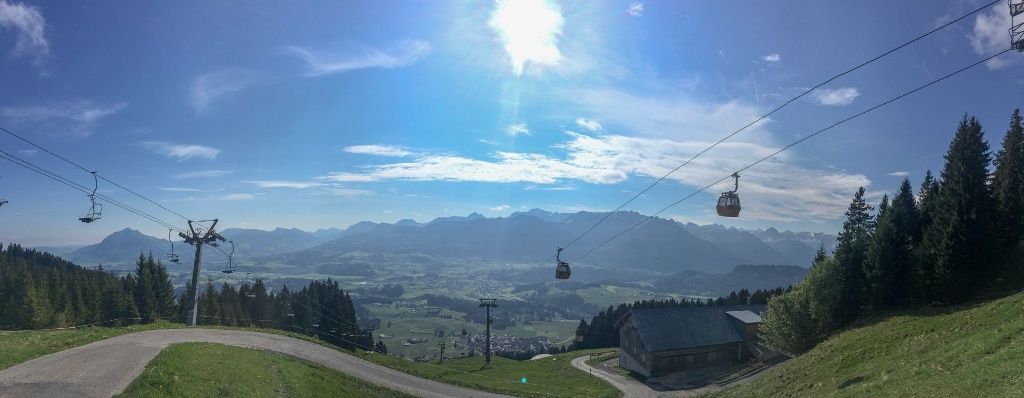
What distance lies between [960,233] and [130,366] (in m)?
65.5

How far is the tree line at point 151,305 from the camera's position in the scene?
94000mm

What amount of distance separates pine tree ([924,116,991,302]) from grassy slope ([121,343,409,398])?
50419 millimetres

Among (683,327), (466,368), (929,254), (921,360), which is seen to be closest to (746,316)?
(683,327)

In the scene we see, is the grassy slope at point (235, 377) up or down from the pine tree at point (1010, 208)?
down

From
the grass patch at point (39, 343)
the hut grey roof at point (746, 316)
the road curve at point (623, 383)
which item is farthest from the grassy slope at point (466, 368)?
the hut grey roof at point (746, 316)

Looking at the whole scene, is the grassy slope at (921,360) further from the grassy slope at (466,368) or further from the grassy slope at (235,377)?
the grassy slope at (235,377)

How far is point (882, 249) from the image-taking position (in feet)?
163

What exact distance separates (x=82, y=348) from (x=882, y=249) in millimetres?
69671

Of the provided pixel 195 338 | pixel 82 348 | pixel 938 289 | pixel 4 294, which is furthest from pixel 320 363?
pixel 4 294

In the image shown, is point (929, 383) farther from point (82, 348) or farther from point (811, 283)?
point (82, 348)

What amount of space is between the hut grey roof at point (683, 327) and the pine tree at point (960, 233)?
34.5 metres

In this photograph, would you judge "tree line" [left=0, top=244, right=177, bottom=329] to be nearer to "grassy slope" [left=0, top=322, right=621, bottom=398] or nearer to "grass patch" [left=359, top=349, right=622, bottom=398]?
"grassy slope" [left=0, top=322, right=621, bottom=398]

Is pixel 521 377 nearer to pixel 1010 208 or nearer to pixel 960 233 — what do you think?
pixel 960 233

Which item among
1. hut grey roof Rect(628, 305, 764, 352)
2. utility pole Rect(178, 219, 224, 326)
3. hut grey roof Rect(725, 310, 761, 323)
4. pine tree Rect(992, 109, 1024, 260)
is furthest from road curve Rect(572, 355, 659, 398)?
utility pole Rect(178, 219, 224, 326)
